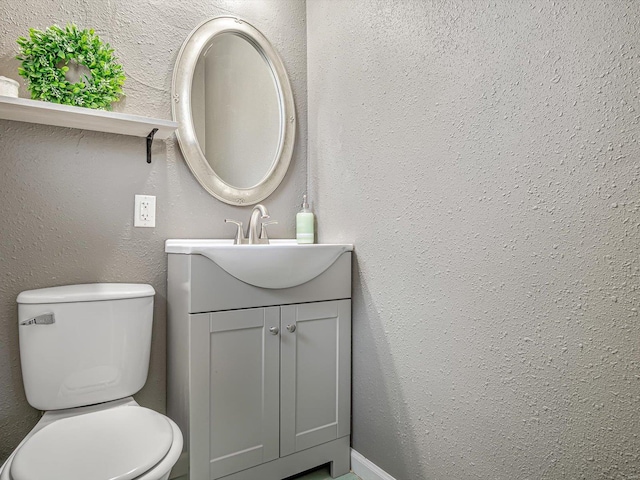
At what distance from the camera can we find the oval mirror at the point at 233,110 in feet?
5.55

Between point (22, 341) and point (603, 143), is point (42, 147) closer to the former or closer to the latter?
point (22, 341)

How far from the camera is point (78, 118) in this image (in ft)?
4.50

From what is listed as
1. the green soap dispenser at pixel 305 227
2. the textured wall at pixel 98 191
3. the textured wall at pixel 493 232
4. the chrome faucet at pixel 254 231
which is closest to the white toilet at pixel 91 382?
the textured wall at pixel 98 191

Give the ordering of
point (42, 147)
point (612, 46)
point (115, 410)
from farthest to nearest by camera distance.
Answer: point (42, 147) → point (115, 410) → point (612, 46)

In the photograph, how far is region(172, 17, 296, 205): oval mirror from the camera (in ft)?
5.55

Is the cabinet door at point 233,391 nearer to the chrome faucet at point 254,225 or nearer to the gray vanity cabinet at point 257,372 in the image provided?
the gray vanity cabinet at point 257,372

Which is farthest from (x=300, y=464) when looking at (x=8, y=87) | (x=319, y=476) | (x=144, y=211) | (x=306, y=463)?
(x=8, y=87)

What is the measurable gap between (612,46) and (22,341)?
1787 mm

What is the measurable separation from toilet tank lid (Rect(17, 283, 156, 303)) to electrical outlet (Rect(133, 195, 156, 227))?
0.84ft

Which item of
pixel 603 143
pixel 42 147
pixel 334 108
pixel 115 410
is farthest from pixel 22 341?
pixel 603 143

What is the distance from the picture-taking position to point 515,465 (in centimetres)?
111

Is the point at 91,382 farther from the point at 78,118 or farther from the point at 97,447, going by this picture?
the point at 78,118

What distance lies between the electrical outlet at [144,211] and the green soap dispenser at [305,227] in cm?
61

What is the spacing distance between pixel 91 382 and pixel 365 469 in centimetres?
107
